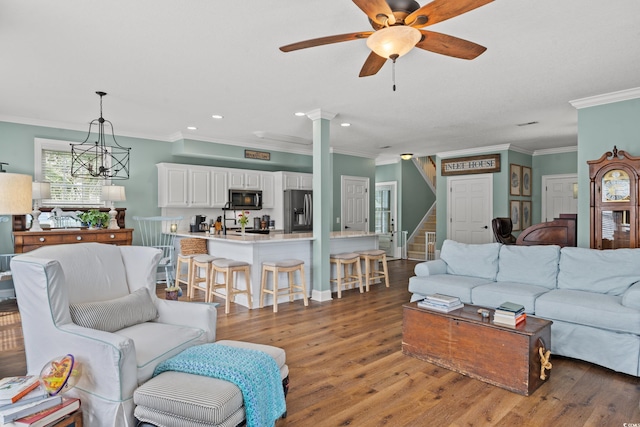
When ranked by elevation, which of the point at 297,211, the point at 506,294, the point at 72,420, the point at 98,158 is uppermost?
the point at 98,158

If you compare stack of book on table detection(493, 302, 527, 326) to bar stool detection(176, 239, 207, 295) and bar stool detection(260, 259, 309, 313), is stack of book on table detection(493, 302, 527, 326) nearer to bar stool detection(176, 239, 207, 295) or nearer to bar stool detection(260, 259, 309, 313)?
bar stool detection(260, 259, 309, 313)

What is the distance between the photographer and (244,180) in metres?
7.56

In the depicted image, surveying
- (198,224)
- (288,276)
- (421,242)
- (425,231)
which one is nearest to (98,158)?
(198,224)

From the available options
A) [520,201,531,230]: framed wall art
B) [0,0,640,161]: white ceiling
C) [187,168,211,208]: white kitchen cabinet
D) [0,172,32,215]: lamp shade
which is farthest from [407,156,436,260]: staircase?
[0,172,32,215]: lamp shade

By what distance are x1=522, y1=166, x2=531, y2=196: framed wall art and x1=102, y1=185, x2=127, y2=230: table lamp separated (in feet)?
26.2

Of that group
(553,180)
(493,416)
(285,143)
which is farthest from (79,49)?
(553,180)

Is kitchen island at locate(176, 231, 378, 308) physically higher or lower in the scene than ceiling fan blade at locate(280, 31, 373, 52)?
lower

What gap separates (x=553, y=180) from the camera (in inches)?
334

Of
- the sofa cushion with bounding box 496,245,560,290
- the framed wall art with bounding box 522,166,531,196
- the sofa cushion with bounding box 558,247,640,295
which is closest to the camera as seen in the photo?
the sofa cushion with bounding box 558,247,640,295

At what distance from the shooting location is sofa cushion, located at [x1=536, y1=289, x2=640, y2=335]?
281 cm

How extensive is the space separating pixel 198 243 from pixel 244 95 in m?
2.51

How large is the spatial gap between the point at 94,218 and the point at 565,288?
6.01 metres

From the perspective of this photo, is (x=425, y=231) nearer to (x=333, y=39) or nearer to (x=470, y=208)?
(x=470, y=208)

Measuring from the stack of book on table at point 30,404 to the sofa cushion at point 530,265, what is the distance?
3.81m
